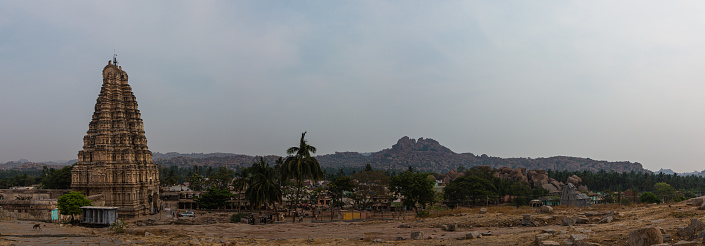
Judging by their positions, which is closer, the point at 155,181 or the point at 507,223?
the point at 507,223

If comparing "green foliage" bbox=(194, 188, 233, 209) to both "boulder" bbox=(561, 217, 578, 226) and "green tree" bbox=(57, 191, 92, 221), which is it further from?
"boulder" bbox=(561, 217, 578, 226)

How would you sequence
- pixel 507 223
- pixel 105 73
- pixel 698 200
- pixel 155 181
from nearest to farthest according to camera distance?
1. pixel 698 200
2. pixel 507 223
3. pixel 105 73
4. pixel 155 181

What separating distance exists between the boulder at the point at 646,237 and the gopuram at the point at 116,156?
61801 millimetres

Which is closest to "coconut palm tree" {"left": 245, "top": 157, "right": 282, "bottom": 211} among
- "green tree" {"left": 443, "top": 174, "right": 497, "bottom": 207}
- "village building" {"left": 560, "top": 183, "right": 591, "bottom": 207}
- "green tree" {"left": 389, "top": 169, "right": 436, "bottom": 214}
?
"green tree" {"left": 389, "top": 169, "right": 436, "bottom": 214}

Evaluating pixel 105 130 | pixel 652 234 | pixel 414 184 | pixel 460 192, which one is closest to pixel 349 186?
pixel 414 184

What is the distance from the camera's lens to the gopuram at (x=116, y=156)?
203 feet

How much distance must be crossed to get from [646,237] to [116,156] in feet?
216

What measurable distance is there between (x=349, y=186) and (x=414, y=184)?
12.1 meters

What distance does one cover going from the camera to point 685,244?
47.0 feet

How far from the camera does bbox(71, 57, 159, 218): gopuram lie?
6178cm

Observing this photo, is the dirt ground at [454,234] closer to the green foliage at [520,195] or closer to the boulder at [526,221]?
the boulder at [526,221]

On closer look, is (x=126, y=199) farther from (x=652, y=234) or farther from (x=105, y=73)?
(x=652, y=234)

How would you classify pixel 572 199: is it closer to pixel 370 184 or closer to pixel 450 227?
pixel 370 184

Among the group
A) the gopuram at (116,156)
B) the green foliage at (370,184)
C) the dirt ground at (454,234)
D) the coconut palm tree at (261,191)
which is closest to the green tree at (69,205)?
the dirt ground at (454,234)
